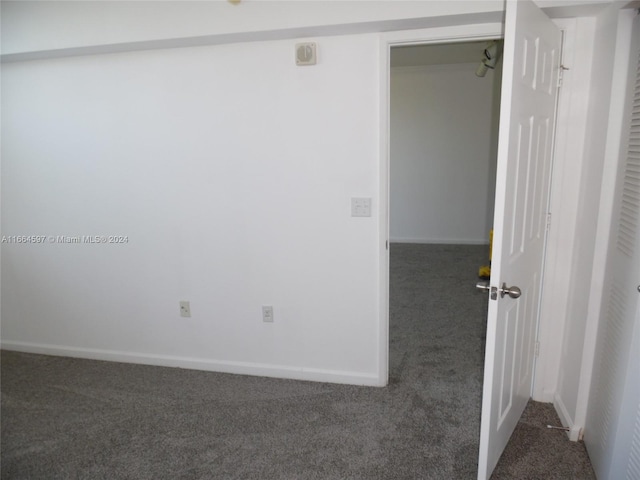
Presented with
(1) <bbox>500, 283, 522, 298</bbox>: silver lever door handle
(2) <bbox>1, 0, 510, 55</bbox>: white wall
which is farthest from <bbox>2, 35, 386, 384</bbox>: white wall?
(1) <bbox>500, 283, 522, 298</bbox>: silver lever door handle

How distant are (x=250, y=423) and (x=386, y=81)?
190 cm

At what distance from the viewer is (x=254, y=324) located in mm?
2607

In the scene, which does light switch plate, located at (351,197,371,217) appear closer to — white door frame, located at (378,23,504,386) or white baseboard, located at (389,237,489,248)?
white door frame, located at (378,23,504,386)

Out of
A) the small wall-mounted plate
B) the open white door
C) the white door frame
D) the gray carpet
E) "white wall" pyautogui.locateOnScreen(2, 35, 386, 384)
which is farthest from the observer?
"white wall" pyautogui.locateOnScreen(2, 35, 386, 384)

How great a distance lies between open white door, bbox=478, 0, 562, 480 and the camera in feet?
4.59

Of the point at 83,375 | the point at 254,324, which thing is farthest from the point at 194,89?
the point at 83,375

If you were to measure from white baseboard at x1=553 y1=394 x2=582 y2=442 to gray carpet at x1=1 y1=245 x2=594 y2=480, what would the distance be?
51 mm

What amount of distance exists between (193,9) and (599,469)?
279 cm

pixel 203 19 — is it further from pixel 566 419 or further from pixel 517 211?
pixel 566 419

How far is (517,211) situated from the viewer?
1595 millimetres

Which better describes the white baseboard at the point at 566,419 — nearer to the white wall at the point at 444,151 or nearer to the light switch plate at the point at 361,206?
the light switch plate at the point at 361,206

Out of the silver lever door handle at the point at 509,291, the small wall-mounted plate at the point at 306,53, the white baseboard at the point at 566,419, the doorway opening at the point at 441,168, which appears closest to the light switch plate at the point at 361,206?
the small wall-mounted plate at the point at 306,53

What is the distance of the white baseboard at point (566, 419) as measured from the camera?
1.96m

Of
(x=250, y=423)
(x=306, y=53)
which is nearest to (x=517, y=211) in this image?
(x=306, y=53)
